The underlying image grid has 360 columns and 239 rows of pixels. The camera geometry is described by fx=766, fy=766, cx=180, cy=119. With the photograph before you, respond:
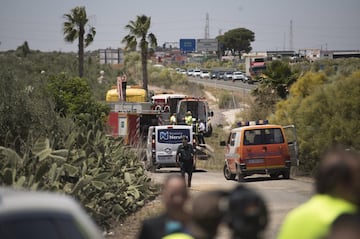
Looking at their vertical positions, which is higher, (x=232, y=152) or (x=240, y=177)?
(x=232, y=152)

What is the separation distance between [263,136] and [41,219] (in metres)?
19.4

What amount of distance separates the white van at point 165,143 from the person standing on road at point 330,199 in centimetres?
2476

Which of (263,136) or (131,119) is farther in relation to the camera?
(131,119)

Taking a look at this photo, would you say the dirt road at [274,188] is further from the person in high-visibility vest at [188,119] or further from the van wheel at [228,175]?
the person in high-visibility vest at [188,119]

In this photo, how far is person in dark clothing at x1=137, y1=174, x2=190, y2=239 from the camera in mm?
4738

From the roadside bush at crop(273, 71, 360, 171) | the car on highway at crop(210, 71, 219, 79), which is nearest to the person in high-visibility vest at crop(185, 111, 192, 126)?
the roadside bush at crop(273, 71, 360, 171)

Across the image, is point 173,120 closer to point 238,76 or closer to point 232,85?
point 232,85

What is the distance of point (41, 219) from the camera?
434 centimetres

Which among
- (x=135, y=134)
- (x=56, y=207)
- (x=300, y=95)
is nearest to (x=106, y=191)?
(x=56, y=207)

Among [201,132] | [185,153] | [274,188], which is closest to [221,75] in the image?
[201,132]

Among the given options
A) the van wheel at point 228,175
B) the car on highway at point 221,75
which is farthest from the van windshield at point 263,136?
the car on highway at point 221,75

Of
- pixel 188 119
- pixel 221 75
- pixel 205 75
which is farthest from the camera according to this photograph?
pixel 205 75

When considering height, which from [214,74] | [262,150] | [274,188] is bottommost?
[214,74]

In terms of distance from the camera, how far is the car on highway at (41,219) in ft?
14.0
